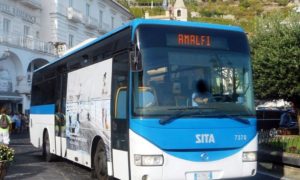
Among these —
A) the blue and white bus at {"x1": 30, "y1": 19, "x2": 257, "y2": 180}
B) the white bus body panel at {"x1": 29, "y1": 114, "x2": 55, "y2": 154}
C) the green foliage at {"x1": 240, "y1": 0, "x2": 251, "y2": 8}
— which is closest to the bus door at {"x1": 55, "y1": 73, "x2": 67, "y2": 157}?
the white bus body panel at {"x1": 29, "y1": 114, "x2": 55, "y2": 154}

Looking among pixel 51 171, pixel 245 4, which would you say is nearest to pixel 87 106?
pixel 51 171

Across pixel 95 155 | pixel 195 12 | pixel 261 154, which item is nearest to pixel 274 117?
pixel 261 154

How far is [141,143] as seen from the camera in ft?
27.1

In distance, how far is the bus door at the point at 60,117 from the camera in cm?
1344

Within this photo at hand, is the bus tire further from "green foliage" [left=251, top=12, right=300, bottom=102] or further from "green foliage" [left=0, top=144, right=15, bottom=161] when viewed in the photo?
"green foliage" [left=251, top=12, right=300, bottom=102]

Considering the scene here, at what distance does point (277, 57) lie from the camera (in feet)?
62.9

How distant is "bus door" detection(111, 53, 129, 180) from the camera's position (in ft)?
28.8

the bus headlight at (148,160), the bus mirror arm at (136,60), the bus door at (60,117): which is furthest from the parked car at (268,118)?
the bus mirror arm at (136,60)

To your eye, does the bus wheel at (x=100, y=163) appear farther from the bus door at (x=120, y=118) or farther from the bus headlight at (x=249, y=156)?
the bus headlight at (x=249, y=156)

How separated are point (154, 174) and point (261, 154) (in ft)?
21.9

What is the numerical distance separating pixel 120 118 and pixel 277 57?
11.6m

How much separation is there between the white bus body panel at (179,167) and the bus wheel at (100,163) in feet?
6.05

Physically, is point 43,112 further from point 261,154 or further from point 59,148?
point 261,154

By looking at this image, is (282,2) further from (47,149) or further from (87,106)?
(87,106)
